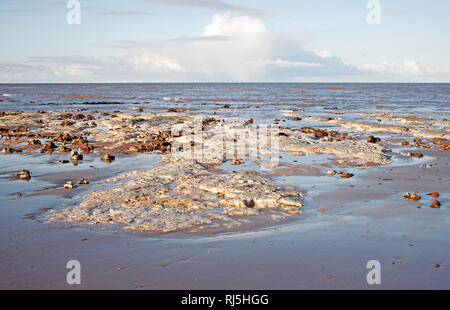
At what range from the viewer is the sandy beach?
16.5 ft

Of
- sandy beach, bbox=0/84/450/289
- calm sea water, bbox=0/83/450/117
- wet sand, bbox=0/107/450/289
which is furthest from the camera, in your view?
calm sea water, bbox=0/83/450/117

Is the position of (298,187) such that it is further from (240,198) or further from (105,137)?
(105,137)

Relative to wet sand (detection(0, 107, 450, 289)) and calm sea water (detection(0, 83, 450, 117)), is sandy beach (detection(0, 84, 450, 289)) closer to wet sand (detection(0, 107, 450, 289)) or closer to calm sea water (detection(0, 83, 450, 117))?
wet sand (detection(0, 107, 450, 289))

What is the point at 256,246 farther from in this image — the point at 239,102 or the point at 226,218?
the point at 239,102

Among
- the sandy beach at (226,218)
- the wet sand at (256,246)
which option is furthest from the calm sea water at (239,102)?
the wet sand at (256,246)

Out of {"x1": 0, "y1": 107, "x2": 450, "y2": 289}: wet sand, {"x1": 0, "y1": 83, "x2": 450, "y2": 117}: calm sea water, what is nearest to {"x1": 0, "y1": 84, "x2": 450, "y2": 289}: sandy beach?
{"x1": 0, "y1": 107, "x2": 450, "y2": 289}: wet sand

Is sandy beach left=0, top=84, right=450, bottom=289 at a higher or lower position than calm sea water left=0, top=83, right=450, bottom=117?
lower

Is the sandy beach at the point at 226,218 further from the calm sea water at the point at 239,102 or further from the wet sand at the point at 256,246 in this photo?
the calm sea water at the point at 239,102

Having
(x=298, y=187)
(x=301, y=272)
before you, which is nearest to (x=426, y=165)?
(x=298, y=187)

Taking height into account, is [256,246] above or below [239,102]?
below

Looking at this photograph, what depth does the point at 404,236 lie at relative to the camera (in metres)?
6.29

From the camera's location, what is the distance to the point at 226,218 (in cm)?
713

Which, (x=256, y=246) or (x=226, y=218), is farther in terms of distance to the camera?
(x=226, y=218)

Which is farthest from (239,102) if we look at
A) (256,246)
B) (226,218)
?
(256,246)
